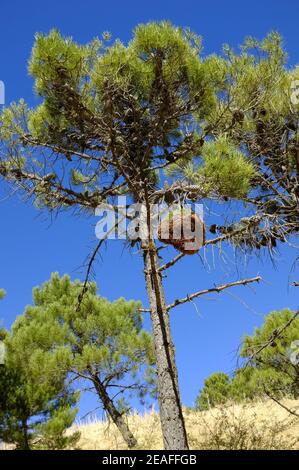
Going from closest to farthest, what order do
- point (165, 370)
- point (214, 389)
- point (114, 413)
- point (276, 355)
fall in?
1. point (165, 370)
2. point (114, 413)
3. point (276, 355)
4. point (214, 389)

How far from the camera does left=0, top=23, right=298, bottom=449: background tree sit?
4434 millimetres

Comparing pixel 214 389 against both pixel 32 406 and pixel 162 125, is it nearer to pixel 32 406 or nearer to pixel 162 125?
pixel 32 406

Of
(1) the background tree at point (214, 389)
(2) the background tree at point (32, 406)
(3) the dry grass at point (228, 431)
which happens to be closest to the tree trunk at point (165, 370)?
(3) the dry grass at point (228, 431)

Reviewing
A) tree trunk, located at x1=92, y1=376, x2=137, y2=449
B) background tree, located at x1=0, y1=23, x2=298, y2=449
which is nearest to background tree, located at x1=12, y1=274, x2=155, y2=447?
tree trunk, located at x1=92, y1=376, x2=137, y2=449

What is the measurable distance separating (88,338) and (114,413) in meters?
1.81

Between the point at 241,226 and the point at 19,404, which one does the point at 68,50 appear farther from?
the point at 19,404

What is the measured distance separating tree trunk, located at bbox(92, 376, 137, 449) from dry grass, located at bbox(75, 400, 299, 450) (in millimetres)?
239

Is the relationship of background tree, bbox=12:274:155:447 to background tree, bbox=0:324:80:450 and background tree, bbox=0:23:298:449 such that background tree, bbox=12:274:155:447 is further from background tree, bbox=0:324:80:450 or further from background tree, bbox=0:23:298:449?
background tree, bbox=0:23:298:449

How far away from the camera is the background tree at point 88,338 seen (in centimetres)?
1001

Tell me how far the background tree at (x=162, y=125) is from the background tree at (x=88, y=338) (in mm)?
5072

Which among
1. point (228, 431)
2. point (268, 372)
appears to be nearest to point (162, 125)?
point (228, 431)

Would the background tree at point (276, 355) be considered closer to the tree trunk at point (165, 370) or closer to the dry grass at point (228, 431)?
the dry grass at point (228, 431)

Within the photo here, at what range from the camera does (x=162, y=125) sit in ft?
17.0

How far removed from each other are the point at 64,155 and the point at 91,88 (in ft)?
3.10
